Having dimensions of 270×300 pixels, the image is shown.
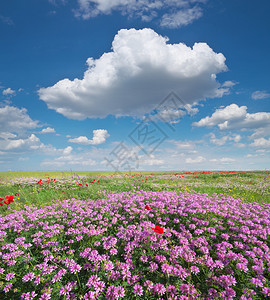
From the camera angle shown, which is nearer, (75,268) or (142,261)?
(75,268)

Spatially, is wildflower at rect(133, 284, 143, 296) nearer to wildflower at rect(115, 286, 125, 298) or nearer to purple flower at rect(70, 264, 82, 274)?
wildflower at rect(115, 286, 125, 298)

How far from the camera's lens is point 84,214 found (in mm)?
4941

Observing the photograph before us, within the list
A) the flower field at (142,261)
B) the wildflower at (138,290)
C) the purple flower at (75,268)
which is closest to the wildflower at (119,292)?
the flower field at (142,261)

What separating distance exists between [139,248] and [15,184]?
55.2ft

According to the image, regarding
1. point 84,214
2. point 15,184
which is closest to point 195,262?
point 84,214

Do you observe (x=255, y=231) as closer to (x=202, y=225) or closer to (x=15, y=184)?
(x=202, y=225)

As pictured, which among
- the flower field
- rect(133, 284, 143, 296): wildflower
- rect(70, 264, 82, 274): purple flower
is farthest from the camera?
rect(70, 264, 82, 274): purple flower

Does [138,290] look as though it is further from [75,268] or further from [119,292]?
[75,268]

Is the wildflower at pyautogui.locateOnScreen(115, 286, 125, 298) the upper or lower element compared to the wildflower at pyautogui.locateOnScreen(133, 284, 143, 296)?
upper

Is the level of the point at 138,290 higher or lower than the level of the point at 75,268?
lower

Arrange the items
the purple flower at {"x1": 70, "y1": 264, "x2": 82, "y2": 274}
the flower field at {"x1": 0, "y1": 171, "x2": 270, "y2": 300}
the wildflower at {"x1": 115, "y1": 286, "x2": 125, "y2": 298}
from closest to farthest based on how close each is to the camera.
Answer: the wildflower at {"x1": 115, "y1": 286, "x2": 125, "y2": 298} < the flower field at {"x1": 0, "y1": 171, "x2": 270, "y2": 300} < the purple flower at {"x1": 70, "y1": 264, "x2": 82, "y2": 274}

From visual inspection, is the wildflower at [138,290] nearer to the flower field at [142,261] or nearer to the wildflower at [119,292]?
the flower field at [142,261]

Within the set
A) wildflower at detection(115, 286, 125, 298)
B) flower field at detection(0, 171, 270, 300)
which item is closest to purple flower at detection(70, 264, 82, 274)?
flower field at detection(0, 171, 270, 300)

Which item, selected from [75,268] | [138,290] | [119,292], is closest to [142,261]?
[138,290]
